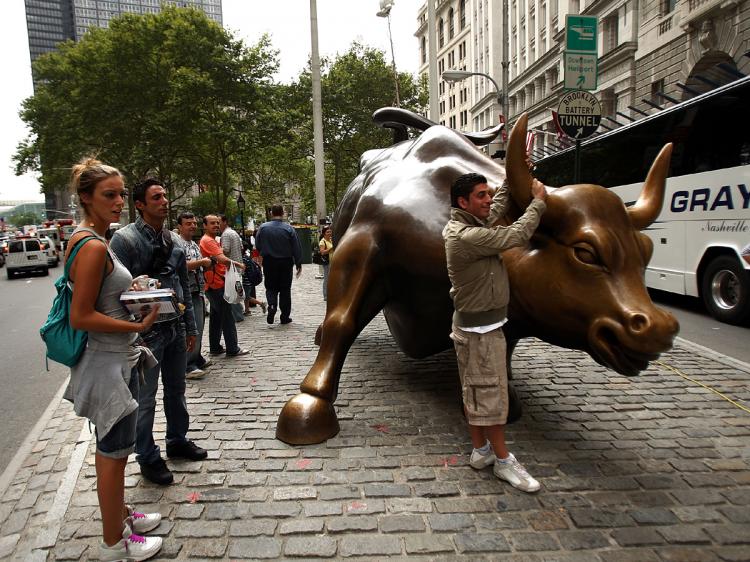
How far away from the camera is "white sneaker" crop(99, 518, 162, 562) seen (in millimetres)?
2527

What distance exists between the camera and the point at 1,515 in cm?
313

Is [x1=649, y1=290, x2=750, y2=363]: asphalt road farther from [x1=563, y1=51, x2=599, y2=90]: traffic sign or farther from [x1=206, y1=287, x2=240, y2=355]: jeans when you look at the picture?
[x1=206, y1=287, x2=240, y2=355]: jeans

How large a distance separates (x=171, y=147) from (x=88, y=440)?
2331 cm

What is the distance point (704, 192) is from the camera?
29.1 feet

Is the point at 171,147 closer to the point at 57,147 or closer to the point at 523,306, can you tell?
the point at 57,147

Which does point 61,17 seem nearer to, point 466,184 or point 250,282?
point 250,282

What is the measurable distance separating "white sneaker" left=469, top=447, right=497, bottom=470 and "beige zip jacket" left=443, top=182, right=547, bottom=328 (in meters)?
0.89

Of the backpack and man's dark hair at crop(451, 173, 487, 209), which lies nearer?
man's dark hair at crop(451, 173, 487, 209)

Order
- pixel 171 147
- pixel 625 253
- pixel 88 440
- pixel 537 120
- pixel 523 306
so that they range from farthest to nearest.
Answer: pixel 537 120 < pixel 171 147 < pixel 88 440 < pixel 523 306 < pixel 625 253

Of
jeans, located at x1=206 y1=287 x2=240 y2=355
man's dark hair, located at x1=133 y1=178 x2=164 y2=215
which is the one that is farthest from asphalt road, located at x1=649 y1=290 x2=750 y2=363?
man's dark hair, located at x1=133 y1=178 x2=164 y2=215

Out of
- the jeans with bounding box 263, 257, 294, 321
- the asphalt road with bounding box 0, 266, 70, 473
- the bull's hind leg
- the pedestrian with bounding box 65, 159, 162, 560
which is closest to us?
the pedestrian with bounding box 65, 159, 162, 560

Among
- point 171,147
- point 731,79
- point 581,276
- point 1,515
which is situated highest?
point 171,147

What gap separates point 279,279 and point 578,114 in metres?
5.16

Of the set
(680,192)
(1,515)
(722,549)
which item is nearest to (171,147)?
(680,192)
